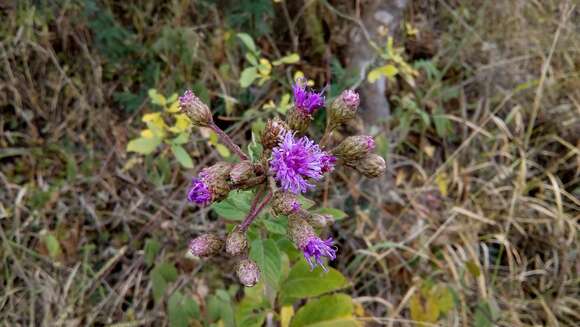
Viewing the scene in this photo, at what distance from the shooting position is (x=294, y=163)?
1.44 meters

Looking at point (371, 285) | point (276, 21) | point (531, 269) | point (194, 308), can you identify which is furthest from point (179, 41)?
point (531, 269)

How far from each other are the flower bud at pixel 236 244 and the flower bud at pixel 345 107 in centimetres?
47

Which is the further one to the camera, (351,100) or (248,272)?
(351,100)

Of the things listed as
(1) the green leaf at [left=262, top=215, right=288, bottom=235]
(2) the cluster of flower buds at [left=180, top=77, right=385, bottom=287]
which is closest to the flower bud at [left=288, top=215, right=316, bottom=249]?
(2) the cluster of flower buds at [left=180, top=77, right=385, bottom=287]

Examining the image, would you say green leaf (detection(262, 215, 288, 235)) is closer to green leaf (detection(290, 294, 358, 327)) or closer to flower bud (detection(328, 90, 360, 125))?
flower bud (detection(328, 90, 360, 125))

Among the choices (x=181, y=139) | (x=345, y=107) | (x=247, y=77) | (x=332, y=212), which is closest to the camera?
(x=345, y=107)

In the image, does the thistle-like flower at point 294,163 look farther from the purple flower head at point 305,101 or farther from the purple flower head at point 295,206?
the purple flower head at point 305,101

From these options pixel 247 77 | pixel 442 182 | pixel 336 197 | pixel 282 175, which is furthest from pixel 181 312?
pixel 442 182

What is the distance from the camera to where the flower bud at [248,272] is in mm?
1453

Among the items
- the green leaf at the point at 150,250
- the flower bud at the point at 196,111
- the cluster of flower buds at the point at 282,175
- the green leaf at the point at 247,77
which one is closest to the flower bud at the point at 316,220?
the cluster of flower buds at the point at 282,175

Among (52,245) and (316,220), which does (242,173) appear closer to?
(316,220)

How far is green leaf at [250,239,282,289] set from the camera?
1.54 meters

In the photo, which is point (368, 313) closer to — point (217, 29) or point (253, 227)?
point (253, 227)

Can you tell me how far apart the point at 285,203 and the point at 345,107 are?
396mm
